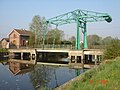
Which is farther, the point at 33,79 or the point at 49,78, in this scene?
the point at 49,78

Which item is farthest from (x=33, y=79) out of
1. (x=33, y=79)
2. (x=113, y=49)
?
(x=113, y=49)

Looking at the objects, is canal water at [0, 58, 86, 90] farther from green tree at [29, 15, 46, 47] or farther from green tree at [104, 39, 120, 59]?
green tree at [29, 15, 46, 47]

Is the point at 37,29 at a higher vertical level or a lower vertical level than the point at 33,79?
higher

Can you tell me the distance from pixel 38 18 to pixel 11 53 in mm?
12185

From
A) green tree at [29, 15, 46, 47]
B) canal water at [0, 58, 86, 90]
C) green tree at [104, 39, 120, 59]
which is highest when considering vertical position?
green tree at [29, 15, 46, 47]

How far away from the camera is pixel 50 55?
5072cm

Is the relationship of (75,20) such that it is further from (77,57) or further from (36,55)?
(36,55)

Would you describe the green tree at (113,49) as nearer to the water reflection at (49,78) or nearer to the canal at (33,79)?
the canal at (33,79)

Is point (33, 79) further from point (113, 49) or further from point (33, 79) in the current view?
point (113, 49)

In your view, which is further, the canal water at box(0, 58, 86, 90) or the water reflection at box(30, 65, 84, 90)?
the water reflection at box(30, 65, 84, 90)

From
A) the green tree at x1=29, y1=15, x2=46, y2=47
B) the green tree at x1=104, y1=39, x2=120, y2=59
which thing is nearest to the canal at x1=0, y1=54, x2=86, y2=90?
the green tree at x1=104, y1=39, x2=120, y2=59

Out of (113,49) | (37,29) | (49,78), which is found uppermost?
(37,29)

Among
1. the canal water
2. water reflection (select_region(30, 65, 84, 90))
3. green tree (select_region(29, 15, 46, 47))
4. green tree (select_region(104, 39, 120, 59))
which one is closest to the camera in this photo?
the canal water

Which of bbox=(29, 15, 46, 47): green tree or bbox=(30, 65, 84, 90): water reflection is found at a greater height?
bbox=(29, 15, 46, 47): green tree
